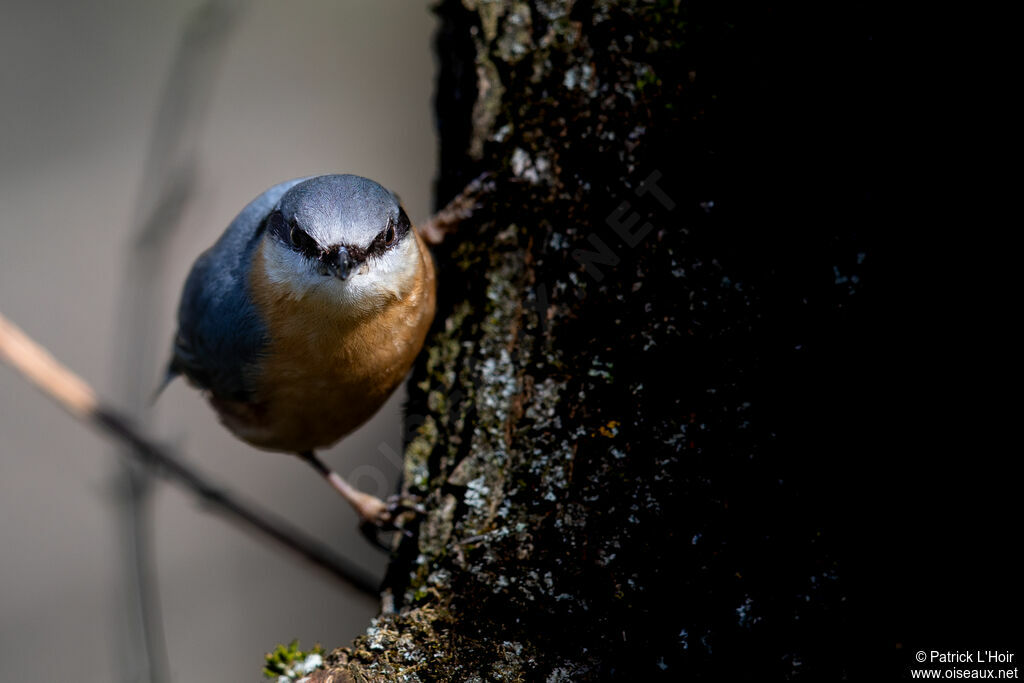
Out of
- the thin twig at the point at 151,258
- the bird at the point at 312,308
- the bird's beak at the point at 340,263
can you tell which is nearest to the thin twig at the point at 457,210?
the bird at the point at 312,308

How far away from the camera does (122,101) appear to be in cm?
488

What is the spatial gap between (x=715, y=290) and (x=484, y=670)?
87cm

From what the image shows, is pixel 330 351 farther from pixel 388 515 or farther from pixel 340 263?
pixel 388 515

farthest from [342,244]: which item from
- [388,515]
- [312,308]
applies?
[388,515]

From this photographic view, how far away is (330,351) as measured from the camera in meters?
2.13

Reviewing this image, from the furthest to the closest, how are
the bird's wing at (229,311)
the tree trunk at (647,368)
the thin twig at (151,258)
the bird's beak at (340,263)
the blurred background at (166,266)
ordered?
the blurred background at (166,266) < the thin twig at (151,258) < the bird's wing at (229,311) < the bird's beak at (340,263) < the tree trunk at (647,368)

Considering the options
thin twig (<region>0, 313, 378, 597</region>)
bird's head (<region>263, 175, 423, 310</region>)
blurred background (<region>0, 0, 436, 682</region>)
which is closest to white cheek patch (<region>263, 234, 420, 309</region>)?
bird's head (<region>263, 175, 423, 310</region>)

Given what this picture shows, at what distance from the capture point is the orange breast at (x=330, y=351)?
209cm

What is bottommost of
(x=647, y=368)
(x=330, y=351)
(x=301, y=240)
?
(x=647, y=368)

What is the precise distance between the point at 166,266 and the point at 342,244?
1.96 metres

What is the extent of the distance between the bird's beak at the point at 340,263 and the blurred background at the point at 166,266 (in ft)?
5.66

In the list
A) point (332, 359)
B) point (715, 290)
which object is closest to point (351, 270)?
point (332, 359)

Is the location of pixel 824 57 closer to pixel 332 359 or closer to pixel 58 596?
pixel 332 359

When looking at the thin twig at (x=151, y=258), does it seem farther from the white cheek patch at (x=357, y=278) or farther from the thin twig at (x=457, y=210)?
the thin twig at (x=457, y=210)
